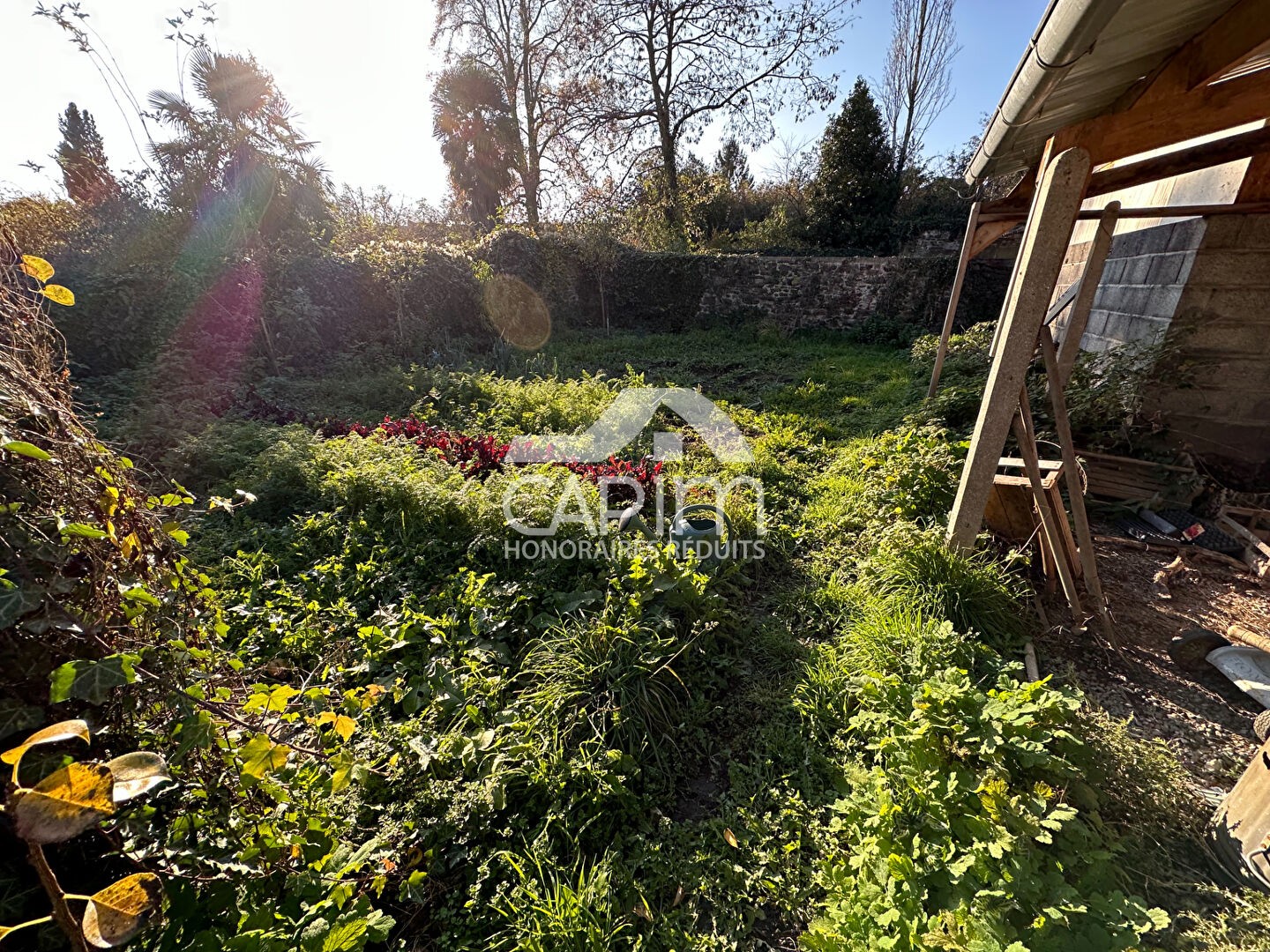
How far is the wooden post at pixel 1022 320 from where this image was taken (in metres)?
2.18

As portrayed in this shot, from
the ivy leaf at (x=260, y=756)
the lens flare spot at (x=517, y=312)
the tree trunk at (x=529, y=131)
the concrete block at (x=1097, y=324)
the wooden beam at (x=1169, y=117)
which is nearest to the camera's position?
the ivy leaf at (x=260, y=756)

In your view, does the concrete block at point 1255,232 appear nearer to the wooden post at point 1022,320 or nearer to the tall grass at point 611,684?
the wooden post at point 1022,320

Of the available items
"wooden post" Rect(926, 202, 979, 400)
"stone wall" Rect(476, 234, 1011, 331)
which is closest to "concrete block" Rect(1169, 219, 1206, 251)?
"wooden post" Rect(926, 202, 979, 400)

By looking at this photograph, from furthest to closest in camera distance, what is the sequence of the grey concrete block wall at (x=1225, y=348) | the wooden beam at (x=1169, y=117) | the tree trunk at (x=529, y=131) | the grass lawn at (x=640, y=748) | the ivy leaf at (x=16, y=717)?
the tree trunk at (x=529, y=131), the grey concrete block wall at (x=1225, y=348), the wooden beam at (x=1169, y=117), the grass lawn at (x=640, y=748), the ivy leaf at (x=16, y=717)

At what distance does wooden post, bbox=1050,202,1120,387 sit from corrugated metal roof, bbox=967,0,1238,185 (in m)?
1.05

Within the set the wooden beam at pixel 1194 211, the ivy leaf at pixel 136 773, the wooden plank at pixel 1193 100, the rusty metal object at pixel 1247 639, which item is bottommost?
the rusty metal object at pixel 1247 639

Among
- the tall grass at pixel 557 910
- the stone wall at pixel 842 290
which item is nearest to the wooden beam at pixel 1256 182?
the tall grass at pixel 557 910

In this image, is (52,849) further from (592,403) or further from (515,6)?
(515,6)

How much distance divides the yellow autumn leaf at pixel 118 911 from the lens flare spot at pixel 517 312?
9134 millimetres

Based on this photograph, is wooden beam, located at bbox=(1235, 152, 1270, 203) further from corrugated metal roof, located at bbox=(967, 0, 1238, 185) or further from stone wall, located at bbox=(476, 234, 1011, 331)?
stone wall, located at bbox=(476, 234, 1011, 331)

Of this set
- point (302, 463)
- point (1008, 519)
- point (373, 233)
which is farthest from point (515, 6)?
point (1008, 519)

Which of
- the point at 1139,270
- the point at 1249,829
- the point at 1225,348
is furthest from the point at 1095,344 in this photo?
the point at 1249,829

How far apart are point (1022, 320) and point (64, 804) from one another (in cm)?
331

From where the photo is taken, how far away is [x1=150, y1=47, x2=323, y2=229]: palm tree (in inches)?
294
